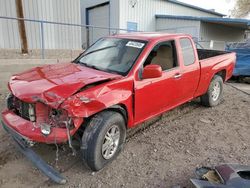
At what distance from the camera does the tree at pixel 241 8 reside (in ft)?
130

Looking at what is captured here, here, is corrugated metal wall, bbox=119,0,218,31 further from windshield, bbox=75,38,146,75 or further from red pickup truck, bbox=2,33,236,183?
windshield, bbox=75,38,146,75

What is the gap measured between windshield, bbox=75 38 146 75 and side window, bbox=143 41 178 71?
29cm

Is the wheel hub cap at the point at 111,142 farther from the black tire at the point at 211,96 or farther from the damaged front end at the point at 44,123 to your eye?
the black tire at the point at 211,96

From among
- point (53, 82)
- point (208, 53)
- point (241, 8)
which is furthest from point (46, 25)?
point (241, 8)

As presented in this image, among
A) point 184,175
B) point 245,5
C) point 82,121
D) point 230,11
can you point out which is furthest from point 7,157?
point 230,11

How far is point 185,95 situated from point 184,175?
6.78ft

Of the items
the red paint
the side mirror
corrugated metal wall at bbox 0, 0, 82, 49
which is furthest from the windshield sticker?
corrugated metal wall at bbox 0, 0, 82, 49

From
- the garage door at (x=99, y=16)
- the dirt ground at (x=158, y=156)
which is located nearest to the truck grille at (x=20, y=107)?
the dirt ground at (x=158, y=156)

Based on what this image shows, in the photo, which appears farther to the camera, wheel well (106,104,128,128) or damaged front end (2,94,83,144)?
wheel well (106,104,128,128)

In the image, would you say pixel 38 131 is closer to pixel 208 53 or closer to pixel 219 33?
pixel 208 53

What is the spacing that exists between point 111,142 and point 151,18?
57.8 feet

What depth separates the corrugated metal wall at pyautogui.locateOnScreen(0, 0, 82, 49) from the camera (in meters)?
10.4

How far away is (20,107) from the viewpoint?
11.0 feet

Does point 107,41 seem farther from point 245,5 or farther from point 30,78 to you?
point 245,5
